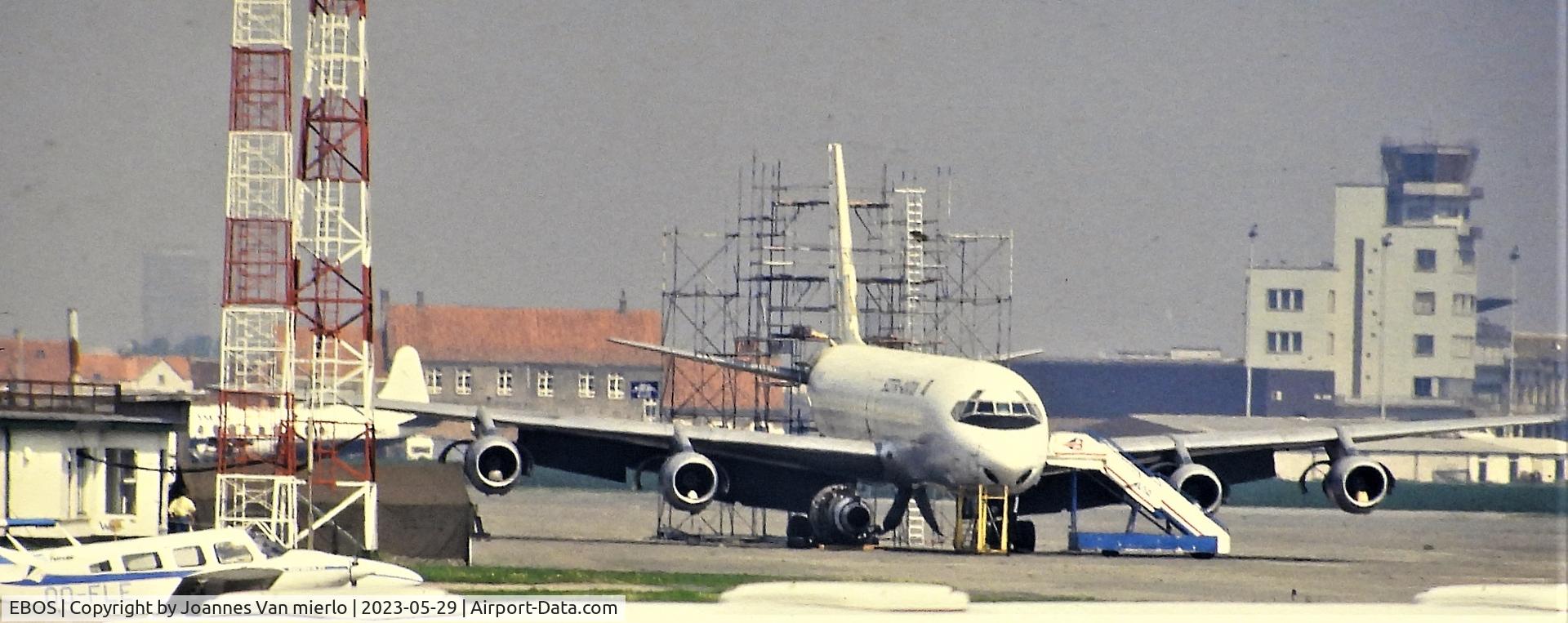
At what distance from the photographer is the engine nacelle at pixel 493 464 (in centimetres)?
5109

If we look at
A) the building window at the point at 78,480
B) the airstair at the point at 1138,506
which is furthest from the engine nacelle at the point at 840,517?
the building window at the point at 78,480

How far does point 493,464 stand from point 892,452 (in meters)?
9.04

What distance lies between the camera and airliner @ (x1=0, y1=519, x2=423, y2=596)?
1268 inches

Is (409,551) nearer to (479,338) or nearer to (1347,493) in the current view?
(1347,493)

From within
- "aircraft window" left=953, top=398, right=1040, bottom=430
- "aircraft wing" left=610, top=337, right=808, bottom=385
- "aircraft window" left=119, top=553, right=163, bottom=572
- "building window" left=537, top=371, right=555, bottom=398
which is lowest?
"building window" left=537, top=371, right=555, bottom=398

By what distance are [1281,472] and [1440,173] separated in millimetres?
70924

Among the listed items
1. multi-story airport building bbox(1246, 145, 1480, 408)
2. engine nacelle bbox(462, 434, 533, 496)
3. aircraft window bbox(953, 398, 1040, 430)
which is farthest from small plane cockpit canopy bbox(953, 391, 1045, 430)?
multi-story airport building bbox(1246, 145, 1480, 408)

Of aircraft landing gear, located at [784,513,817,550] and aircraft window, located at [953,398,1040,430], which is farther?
aircraft landing gear, located at [784,513,817,550]

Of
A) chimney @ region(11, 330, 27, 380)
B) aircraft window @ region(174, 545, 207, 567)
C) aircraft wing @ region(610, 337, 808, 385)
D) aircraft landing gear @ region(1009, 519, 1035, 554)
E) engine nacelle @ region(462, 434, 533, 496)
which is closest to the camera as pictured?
aircraft window @ region(174, 545, 207, 567)

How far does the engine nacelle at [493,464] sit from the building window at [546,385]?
2841 inches

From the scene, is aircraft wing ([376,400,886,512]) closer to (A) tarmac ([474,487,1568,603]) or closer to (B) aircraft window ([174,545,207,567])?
(A) tarmac ([474,487,1568,603])

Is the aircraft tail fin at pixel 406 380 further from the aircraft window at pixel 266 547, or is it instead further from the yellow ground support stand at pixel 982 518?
the aircraft window at pixel 266 547

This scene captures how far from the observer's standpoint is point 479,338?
417ft

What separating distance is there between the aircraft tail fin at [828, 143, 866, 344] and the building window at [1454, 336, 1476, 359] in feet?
255
